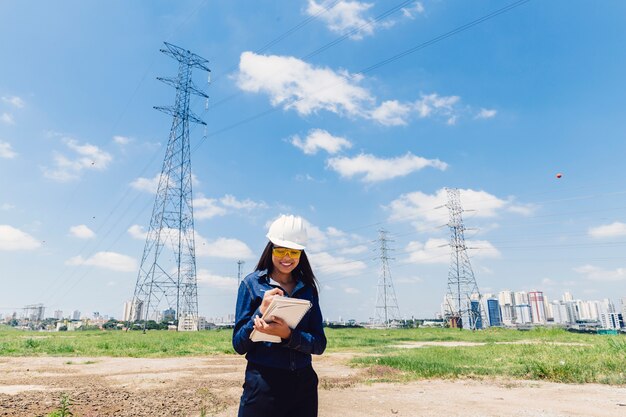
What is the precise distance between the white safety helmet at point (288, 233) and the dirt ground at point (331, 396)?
12.8 ft

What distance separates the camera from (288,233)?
7.50ft

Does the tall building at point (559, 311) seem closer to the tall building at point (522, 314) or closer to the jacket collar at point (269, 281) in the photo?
the tall building at point (522, 314)

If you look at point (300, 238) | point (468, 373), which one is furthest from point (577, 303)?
point (300, 238)

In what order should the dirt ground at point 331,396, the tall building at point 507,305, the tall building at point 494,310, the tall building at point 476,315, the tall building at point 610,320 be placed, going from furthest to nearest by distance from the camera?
1. the tall building at point 507,305
2. the tall building at point 494,310
3. the tall building at point 610,320
4. the tall building at point 476,315
5. the dirt ground at point 331,396

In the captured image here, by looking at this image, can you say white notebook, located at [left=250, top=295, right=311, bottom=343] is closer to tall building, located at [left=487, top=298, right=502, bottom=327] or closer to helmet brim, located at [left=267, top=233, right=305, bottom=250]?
helmet brim, located at [left=267, top=233, right=305, bottom=250]

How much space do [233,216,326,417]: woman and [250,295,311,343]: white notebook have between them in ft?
0.10

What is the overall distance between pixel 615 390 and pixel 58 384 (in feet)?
33.1

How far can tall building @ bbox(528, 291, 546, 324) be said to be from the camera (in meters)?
95.1

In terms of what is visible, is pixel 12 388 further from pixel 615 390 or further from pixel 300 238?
pixel 615 390

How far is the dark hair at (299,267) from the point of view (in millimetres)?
2410

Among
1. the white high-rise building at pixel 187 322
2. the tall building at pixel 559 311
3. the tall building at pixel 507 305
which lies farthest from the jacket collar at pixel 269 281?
the tall building at pixel 559 311

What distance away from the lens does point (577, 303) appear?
109500 mm

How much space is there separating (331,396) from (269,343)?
5.03 meters

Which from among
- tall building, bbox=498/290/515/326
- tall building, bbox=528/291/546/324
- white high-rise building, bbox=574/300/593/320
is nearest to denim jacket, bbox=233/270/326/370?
tall building, bbox=498/290/515/326
